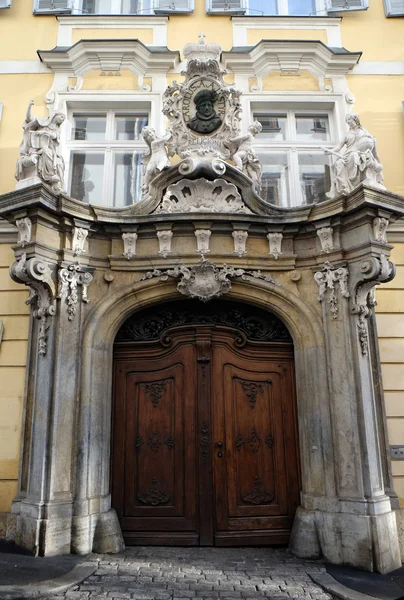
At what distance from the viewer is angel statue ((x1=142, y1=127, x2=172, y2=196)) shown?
6.05m

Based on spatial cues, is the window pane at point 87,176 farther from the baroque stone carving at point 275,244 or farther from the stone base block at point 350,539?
the stone base block at point 350,539

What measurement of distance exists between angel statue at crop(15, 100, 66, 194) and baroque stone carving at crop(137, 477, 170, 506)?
11.6ft

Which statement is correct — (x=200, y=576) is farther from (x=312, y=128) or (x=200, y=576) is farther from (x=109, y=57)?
(x=109, y=57)

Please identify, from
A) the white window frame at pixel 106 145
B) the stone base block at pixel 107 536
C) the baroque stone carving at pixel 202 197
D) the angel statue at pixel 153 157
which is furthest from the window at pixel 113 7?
the stone base block at pixel 107 536

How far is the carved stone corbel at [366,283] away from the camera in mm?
5375

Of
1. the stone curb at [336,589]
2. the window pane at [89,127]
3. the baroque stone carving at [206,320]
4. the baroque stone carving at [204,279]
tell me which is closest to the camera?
the stone curb at [336,589]

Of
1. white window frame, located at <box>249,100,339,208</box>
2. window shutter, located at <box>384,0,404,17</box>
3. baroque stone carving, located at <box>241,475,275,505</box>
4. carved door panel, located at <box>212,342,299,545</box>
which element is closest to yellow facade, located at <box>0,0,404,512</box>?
window shutter, located at <box>384,0,404,17</box>

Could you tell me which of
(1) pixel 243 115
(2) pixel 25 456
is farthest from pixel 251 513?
(1) pixel 243 115

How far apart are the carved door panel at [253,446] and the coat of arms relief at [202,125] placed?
86.1 inches

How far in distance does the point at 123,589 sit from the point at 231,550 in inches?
61.3

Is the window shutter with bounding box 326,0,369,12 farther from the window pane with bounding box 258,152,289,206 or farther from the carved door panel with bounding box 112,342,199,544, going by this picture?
the carved door panel with bounding box 112,342,199,544

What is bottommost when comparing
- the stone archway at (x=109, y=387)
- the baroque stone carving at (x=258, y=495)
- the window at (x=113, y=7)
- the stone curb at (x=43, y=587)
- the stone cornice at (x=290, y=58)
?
the stone curb at (x=43, y=587)

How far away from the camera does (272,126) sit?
23.8 feet

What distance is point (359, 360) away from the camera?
213 inches
